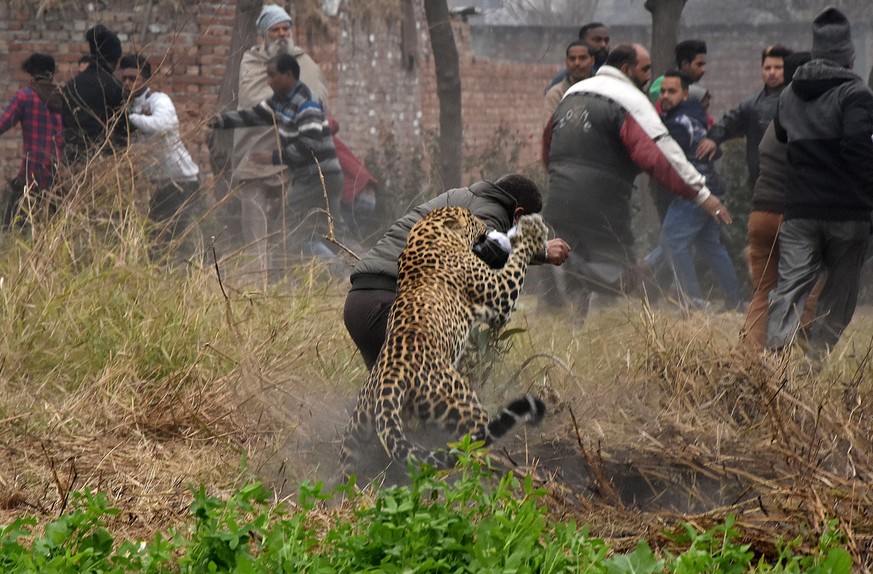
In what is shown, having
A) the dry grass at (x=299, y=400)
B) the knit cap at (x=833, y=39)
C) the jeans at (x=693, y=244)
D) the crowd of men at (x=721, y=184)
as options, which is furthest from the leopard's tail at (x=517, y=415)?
the jeans at (x=693, y=244)

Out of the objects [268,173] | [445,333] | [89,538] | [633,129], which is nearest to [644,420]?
[445,333]

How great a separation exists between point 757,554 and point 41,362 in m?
3.75

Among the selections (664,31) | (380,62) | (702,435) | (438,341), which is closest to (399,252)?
(438,341)

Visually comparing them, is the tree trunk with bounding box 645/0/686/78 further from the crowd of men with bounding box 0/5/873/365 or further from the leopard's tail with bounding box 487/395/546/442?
the leopard's tail with bounding box 487/395/546/442

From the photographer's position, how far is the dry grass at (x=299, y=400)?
4.66 metres

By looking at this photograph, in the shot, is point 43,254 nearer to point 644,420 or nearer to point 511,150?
point 644,420

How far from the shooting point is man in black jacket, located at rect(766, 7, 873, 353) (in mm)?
7016

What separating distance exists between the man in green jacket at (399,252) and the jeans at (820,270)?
6.42 feet

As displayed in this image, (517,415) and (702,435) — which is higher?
(517,415)

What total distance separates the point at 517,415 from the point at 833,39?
3479 millimetres

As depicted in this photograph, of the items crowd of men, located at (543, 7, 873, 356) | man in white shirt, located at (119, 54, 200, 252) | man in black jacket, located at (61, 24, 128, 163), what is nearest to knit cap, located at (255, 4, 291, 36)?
man in white shirt, located at (119, 54, 200, 252)

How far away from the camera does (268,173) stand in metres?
10.8

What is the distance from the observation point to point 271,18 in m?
11.5

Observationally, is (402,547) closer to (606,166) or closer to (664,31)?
(606,166)
